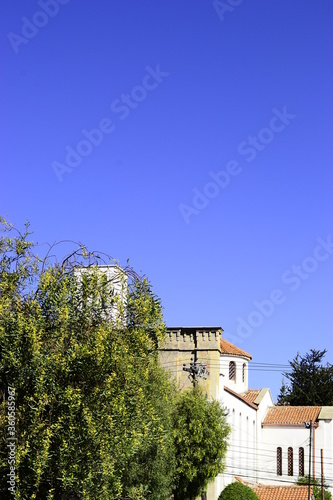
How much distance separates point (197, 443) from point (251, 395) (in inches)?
782

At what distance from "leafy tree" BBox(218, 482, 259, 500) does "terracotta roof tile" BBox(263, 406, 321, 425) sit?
44.3 ft

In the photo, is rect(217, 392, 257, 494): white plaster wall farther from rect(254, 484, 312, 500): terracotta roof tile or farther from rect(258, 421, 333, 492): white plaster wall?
rect(254, 484, 312, 500): terracotta roof tile

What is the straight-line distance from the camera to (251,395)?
177 feet

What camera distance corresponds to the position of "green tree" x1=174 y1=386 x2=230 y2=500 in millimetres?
34500

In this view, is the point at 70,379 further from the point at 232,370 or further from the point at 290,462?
the point at 290,462

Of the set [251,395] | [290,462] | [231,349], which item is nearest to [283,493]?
[290,462]

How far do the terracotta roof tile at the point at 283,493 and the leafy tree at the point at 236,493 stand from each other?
17.0 ft

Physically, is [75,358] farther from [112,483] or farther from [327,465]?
[327,465]

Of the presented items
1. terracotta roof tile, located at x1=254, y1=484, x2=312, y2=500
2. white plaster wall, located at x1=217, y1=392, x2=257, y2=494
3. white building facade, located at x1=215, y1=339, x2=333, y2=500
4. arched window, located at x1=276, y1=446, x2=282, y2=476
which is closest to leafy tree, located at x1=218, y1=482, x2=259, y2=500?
white plaster wall, located at x1=217, y1=392, x2=257, y2=494

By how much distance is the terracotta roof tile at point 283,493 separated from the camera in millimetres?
45000

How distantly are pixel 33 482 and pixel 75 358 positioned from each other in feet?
11.2

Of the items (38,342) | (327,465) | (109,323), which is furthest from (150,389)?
(327,465)

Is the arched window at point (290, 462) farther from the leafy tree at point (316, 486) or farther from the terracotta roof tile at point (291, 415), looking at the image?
the terracotta roof tile at point (291, 415)

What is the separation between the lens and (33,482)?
19031 millimetres
